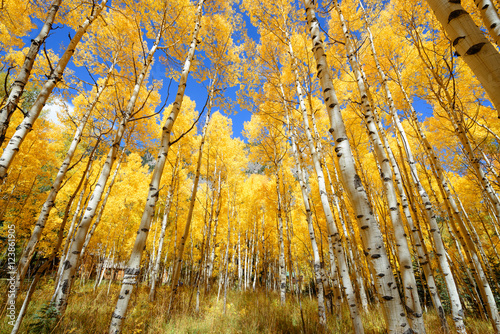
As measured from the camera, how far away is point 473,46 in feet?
3.20

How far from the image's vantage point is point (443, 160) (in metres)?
6.61

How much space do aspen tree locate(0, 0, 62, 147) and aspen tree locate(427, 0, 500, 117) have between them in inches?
136

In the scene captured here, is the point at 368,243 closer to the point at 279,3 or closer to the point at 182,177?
the point at 279,3

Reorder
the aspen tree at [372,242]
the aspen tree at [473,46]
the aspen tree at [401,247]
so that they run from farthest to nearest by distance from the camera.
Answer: the aspen tree at [401,247] < the aspen tree at [372,242] < the aspen tree at [473,46]

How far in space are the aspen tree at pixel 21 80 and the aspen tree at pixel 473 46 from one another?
3.45 metres

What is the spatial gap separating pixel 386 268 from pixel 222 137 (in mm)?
8033

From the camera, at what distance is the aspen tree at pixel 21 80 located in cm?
182

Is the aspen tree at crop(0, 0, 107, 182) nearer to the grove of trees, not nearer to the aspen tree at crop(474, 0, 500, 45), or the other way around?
the grove of trees

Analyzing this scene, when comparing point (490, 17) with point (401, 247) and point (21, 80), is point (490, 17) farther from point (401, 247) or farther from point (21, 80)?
point (21, 80)

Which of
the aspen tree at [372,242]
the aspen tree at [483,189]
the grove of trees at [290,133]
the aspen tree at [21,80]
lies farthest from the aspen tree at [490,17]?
the aspen tree at [21,80]

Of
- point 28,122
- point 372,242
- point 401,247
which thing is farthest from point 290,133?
point 28,122

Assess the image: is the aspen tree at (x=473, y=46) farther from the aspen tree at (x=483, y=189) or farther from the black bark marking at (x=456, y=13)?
the aspen tree at (x=483, y=189)

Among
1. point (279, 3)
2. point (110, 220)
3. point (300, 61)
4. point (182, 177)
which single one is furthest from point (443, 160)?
point (110, 220)

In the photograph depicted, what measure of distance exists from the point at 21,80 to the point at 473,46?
12.1 feet
